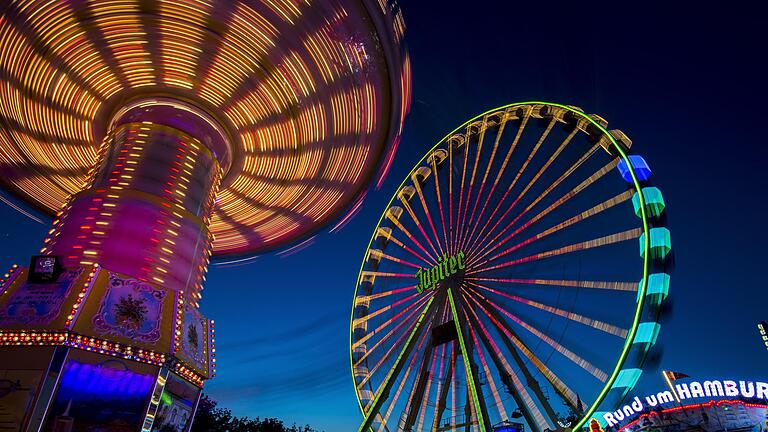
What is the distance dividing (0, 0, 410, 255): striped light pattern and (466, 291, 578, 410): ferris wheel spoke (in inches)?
201

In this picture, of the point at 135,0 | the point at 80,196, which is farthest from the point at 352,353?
the point at 135,0

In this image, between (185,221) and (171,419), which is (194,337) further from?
(185,221)

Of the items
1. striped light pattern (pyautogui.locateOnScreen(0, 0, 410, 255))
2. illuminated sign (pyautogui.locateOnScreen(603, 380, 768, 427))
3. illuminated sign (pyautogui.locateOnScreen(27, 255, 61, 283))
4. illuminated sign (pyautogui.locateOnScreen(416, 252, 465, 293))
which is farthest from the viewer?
illuminated sign (pyautogui.locateOnScreen(603, 380, 768, 427))

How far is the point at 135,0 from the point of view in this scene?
37.0 ft

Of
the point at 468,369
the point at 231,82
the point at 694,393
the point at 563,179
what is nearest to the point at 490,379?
the point at 468,369

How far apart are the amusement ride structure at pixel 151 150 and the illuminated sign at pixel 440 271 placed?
11.5 ft

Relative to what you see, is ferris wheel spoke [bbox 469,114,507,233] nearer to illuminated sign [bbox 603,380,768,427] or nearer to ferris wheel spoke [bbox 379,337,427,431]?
ferris wheel spoke [bbox 379,337,427,431]

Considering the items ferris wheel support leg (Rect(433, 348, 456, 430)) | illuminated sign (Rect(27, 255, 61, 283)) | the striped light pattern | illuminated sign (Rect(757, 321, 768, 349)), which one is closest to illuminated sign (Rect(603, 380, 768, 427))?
illuminated sign (Rect(757, 321, 768, 349))

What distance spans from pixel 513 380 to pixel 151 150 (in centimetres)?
1092

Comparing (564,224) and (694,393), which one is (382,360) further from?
(694,393)

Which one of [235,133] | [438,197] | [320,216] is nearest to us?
[235,133]

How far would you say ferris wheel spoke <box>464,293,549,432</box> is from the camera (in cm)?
1208

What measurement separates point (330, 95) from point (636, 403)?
30.2 m

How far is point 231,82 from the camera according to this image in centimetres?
1320
